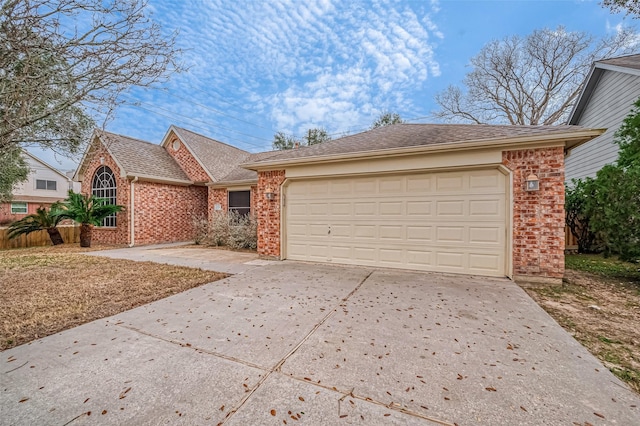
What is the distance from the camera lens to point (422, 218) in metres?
6.24

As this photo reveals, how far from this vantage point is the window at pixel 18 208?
21.9m

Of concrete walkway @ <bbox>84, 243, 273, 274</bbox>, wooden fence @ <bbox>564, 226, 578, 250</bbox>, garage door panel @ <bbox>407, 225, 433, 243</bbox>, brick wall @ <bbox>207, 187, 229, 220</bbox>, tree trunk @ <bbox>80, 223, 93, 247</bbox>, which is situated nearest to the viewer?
garage door panel @ <bbox>407, 225, 433, 243</bbox>

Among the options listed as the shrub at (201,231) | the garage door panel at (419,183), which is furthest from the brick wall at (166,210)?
the garage door panel at (419,183)

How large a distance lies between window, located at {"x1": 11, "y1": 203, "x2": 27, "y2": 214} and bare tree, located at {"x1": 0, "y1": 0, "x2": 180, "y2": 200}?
27506mm

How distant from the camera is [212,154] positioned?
14812mm

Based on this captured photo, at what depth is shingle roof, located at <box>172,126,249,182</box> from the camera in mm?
13484

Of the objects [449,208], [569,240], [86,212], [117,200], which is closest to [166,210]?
[117,200]

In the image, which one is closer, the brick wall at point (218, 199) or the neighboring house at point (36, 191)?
the brick wall at point (218, 199)

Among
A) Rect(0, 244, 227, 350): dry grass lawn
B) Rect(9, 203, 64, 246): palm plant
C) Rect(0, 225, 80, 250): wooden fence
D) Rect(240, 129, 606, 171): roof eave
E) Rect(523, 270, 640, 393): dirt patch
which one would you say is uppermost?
Rect(240, 129, 606, 171): roof eave

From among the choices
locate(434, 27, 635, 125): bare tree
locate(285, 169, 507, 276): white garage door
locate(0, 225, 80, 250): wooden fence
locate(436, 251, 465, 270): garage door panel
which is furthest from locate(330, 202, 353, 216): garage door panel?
locate(434, 27, 635, 125): bare tree

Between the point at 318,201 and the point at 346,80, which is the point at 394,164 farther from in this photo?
the point at 346,80

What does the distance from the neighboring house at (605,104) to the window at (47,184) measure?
123 ft

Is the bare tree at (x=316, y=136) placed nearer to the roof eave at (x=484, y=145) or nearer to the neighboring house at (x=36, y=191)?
the roof eave at (x=484, y=145)

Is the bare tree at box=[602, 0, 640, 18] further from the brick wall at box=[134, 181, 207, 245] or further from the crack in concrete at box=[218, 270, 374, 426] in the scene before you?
the brick wall at box=[134, 181, 207, 245]
